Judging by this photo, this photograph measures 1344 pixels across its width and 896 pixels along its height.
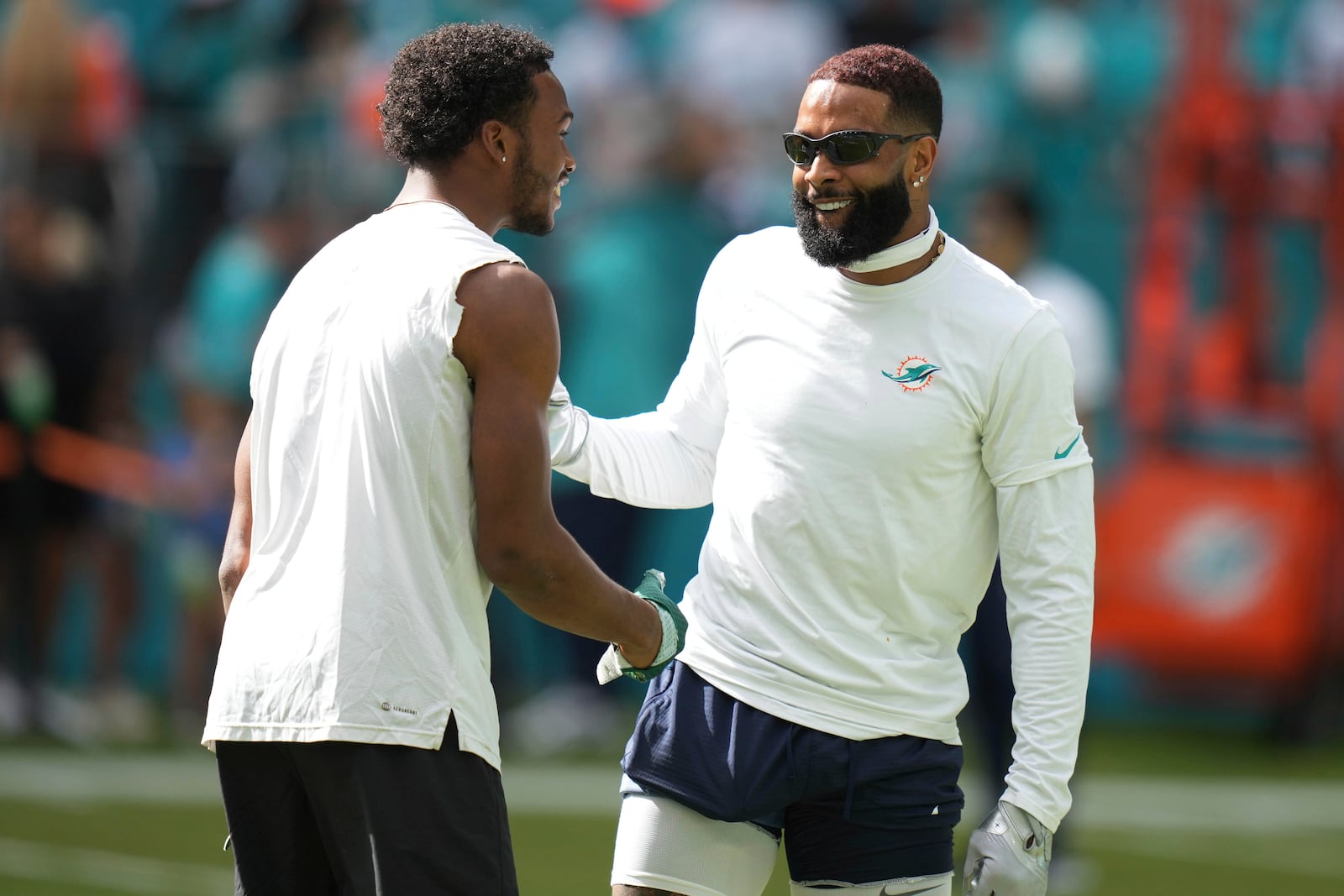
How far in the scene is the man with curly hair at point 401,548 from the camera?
3053 millimetres

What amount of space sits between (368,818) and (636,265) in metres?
6.79

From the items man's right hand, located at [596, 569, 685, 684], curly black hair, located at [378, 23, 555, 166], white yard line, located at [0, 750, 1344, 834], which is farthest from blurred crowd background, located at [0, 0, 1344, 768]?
curly black hair, located at [378, 23, 555, 166]

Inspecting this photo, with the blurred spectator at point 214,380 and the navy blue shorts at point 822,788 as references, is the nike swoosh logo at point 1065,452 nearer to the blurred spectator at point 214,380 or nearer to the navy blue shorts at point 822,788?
the navy blue shorts at point 822,788

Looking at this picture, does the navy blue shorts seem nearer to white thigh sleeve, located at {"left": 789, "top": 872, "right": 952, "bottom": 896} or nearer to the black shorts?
white thigh sleeve, located at {"left": 789, "top": 872, "right": 952, "bottom": 896}

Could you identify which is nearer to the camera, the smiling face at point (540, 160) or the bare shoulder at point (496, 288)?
the bare shoulder at point (496, 288)

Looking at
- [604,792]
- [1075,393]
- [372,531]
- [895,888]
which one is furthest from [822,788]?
[604,792]

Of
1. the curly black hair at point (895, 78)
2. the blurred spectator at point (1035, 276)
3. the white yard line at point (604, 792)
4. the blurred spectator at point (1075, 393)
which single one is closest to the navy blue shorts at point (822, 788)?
the curly black hair at point (895, 78)

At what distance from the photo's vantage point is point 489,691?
323cm

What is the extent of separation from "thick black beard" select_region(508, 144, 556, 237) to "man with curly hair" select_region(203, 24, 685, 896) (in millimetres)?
73

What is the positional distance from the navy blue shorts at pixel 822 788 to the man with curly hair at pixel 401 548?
1.57 ft

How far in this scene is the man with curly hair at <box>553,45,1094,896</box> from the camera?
3.52 m

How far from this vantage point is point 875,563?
3.54m

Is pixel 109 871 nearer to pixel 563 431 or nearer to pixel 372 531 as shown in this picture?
pixel 563 431

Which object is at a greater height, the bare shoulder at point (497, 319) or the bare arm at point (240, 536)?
the bare shoulder at point (497, 319)
